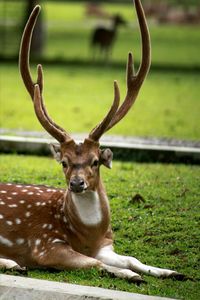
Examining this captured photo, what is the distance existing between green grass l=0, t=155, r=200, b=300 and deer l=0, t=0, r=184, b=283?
0.34 feet

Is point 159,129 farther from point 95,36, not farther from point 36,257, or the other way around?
point 95,36

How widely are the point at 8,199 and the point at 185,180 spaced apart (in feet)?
8.80

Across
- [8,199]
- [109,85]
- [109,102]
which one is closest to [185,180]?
[8,199]

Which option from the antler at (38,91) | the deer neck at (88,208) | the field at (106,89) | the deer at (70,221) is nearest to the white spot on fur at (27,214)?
the deer at (70,221)

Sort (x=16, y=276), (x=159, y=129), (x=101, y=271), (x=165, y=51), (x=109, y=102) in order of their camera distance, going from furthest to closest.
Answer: (x=165, y=51)
(x=109, y=102)
(x=159, y=129)
(x=101, y=271)
(x=16, y=276)

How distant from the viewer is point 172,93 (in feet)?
56.7

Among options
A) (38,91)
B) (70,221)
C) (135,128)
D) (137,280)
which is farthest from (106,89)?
(137,280)

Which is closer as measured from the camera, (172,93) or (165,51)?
(172,93)

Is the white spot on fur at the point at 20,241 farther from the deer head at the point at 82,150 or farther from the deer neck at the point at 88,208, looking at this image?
the deer head at the point at 82,150

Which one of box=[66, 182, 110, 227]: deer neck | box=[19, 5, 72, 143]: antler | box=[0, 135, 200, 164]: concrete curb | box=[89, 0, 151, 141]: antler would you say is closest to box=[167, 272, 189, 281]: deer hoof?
box=[66, 182, 110, 227]: deer neck

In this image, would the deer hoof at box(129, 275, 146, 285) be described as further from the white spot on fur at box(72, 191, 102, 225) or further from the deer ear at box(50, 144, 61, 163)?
the deer ear at box(50, 144, 61, 163)

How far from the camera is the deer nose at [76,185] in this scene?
6207mm

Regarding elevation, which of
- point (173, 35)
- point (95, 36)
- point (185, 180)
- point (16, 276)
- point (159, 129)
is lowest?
point (173, 35)

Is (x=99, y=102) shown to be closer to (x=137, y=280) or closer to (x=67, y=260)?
(x=67, y=260)
